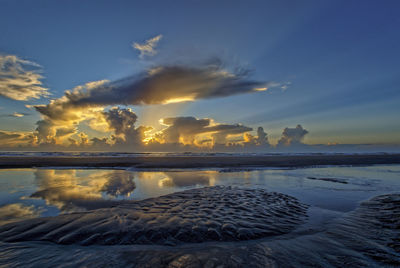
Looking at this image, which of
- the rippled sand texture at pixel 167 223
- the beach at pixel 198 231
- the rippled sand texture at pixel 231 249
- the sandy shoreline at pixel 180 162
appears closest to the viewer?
the rippled sand texture at pixel 231 249

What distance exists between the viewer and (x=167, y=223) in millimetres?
6383

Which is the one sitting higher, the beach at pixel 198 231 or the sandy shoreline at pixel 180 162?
the sandy shoreline at pixel 180 162

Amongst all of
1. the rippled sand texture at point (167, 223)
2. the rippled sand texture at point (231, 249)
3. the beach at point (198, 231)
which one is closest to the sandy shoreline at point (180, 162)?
the beach at point (198, 231)

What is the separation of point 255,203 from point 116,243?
6403 millimetres

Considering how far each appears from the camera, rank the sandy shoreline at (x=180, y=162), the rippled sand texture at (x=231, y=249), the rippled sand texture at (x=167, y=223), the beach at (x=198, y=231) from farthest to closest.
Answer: the sandy shoreline at (x=180, y=162) → the rippled sand texture at (x=167, y=223) → the beach at (x=198, y=231) → the rippled sand texture at (x=231, y=249)

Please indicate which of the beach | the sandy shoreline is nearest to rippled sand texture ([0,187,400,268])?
the beach

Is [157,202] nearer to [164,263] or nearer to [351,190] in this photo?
[164,263]

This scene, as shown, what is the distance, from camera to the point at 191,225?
20.4ft

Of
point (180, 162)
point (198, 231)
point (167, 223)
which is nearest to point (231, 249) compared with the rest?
point (198, 231)

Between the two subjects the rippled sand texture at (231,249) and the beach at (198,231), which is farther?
the beach at (198,231)

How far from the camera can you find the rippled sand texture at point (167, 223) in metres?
5.46

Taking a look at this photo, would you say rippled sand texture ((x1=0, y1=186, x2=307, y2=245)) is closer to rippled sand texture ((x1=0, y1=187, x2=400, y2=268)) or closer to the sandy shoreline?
rippled sand texture ((x1=0, y1=187, x2=400, y2=268))

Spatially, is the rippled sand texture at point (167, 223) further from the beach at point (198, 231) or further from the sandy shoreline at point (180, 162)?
the sandy shoreline at point (180, 162)

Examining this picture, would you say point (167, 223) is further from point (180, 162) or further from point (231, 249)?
point (180, 162)
